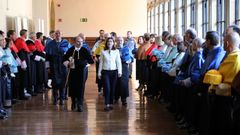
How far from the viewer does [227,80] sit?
539 centimetres

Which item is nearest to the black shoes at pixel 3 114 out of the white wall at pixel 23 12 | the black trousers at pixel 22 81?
the black trousers at pixel 22 81

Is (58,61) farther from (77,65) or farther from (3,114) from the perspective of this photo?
(3,114)

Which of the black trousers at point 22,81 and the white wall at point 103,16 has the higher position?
the white wall at point 103,16

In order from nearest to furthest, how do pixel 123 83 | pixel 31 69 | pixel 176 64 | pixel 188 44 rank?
1. pixel 188 44
2. pixel 176 64
3. pixel 123 83
4. pixel 31 69

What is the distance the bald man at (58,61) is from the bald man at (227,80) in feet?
17.7

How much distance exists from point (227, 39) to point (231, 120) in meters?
0.96

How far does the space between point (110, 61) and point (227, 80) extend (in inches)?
170

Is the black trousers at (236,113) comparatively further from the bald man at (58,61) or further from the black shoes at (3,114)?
the bald man at (58,61)

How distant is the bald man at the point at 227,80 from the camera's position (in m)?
5.29

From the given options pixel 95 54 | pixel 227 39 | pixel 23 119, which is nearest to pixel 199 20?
pixel 95 54

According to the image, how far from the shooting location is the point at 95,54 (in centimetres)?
1174

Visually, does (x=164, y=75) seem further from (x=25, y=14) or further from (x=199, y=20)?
(x=25, y=14)

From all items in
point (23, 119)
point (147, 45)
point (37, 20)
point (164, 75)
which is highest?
point (37, 20)

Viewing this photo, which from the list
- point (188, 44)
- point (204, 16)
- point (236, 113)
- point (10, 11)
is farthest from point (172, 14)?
point (236, 113)
